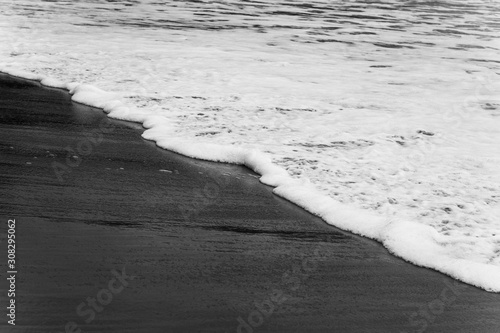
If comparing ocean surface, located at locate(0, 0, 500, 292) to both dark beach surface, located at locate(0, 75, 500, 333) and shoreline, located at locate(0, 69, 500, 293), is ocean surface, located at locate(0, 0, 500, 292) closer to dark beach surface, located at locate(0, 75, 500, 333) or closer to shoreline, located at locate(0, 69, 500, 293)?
shoreline, located at locate(0, 69, 500, 293)

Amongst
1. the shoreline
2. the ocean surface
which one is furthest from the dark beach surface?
the ocean surface

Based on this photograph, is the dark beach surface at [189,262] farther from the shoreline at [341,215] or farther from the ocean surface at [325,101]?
the ocean surface at [325,101]

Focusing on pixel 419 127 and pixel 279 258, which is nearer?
pixel 279 258

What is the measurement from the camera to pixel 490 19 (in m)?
20.9

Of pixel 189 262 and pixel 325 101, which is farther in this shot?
pixel 325 101

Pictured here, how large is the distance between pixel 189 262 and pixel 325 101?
5.21 m

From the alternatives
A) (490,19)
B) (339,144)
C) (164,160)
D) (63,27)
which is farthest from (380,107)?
(490,19)

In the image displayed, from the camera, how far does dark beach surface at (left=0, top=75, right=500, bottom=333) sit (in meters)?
3.68

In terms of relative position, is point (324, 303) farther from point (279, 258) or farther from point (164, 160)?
point (164, 160)

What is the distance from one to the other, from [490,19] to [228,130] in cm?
1582

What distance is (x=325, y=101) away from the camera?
914 cm

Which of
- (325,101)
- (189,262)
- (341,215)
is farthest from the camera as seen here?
(325,101)

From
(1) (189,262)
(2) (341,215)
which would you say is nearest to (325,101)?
(2) (341,215)

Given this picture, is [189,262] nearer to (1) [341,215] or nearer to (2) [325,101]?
(1) [341,215]
